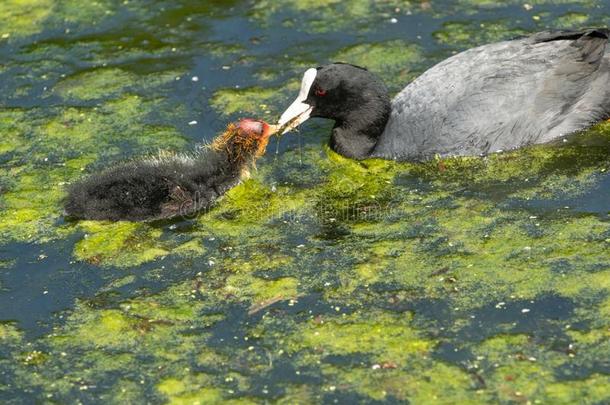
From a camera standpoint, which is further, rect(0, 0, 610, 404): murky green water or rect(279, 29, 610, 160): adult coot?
rect(279, 29, 610, 160): adult coot

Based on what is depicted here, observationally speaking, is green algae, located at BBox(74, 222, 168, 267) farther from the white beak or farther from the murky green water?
the white beak

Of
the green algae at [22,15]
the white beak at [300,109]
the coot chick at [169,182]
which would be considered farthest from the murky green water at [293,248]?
the green algae at [22,15]

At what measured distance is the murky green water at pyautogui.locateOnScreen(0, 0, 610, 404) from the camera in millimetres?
5613

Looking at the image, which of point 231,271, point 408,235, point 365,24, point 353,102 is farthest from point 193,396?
point 365,24

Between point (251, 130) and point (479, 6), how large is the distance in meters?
3.18

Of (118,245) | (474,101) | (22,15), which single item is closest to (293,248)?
(118,245)

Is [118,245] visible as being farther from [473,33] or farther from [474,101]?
[473,33]

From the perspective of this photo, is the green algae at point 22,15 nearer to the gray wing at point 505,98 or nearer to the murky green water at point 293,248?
the murky green water at point 293,248

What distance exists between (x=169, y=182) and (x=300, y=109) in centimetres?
125

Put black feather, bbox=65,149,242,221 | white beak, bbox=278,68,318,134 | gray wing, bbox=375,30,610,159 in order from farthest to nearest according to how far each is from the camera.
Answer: white beak, bbox=278,68,318,134 → gray wing, bbox=375,30,610,159 → black feather, bbox=65,149,242,221

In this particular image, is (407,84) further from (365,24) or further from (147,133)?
(147,133)

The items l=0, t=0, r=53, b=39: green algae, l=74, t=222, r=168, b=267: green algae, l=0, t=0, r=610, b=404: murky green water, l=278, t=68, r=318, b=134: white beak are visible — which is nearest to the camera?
l=0, t=0, r=610, b=404: murky green water

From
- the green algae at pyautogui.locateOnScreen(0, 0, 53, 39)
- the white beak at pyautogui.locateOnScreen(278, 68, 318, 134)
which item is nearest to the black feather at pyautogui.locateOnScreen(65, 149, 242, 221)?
the white beak at pyautogui.locateOnScreen(278, 68, 318, 134)

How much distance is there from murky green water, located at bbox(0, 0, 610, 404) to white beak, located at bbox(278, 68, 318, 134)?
27 cm
